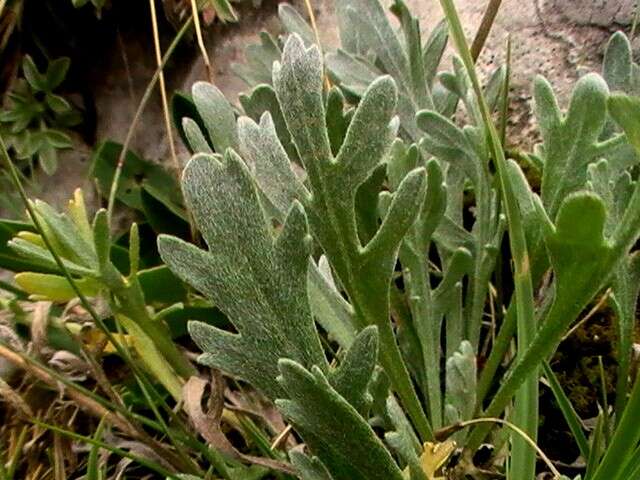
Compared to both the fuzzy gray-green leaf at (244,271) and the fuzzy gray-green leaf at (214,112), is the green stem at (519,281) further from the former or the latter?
the fuzzy gray-green leaf at (214,112)

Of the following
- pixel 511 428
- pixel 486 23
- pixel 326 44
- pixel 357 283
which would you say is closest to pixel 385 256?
pixel 357 283

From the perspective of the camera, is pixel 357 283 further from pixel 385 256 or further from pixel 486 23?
pixel 486 23

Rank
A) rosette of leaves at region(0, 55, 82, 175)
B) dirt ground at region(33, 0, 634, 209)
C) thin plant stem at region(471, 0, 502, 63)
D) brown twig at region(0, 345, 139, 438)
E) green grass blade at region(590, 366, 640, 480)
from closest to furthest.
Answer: green grass blade at region(590, 366, 640, 480) < brown twig at region(0, 345, 139, 438) < thin plant stem at region(471, 0, 502, 63) < dirt ground at region(33, 0, 634, 209) < rosette of leaves at region(0, 55, 82, 175)

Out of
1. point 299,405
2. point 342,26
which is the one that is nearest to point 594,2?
point 342,26

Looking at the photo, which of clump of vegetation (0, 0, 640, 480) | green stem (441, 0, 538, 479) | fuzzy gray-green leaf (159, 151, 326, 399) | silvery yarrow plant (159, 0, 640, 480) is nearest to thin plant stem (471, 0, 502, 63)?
clump of vegetation (0, 0, 640, 480)

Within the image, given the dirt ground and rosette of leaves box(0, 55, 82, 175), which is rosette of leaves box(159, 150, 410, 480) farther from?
rosette of leaves box(0, 55, 82, 175)

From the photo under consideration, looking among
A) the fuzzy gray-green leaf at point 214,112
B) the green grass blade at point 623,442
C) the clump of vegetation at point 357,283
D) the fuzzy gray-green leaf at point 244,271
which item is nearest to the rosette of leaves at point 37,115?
the clump of vegetation at point 357,283

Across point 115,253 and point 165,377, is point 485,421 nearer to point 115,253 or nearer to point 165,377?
point 165,377
